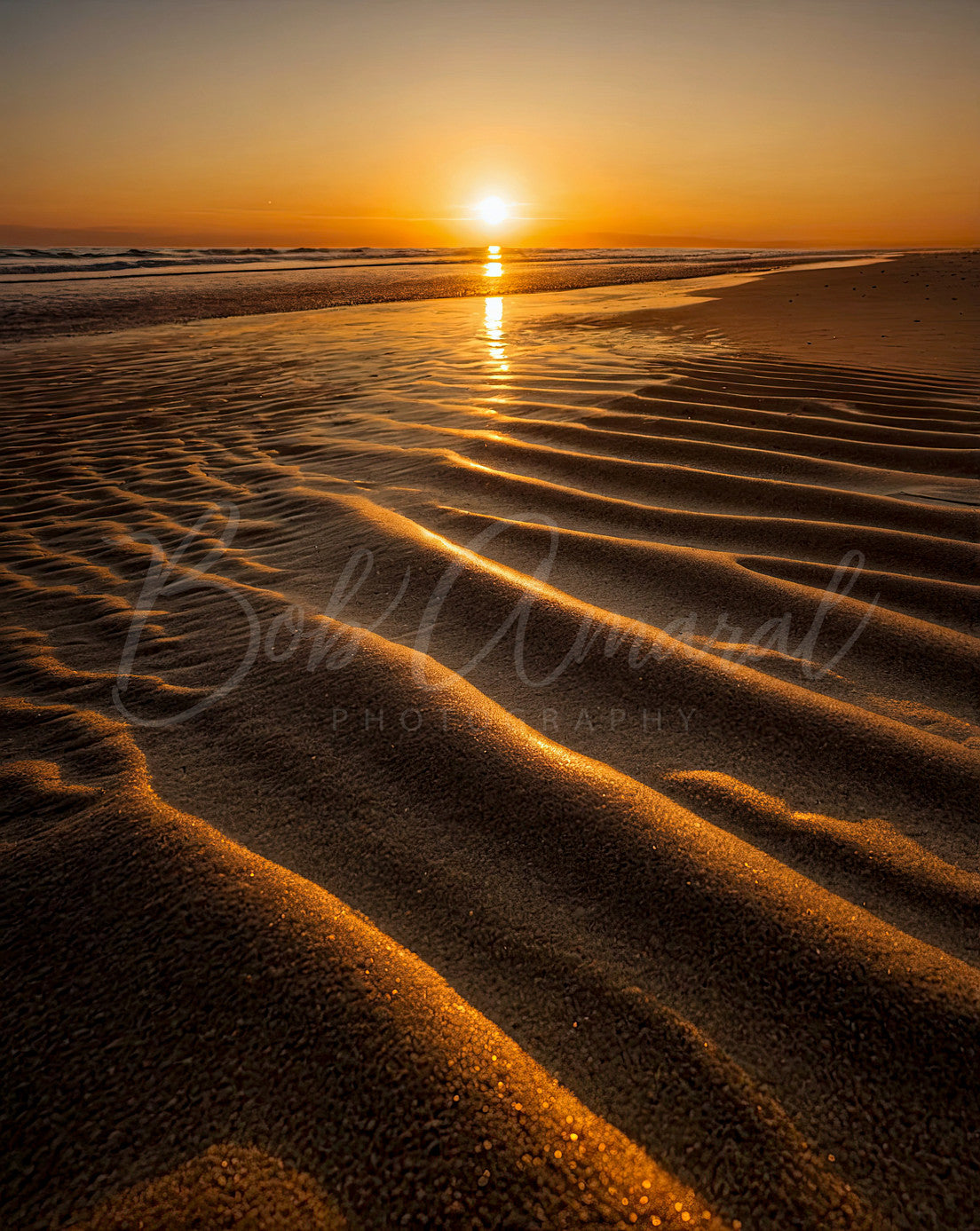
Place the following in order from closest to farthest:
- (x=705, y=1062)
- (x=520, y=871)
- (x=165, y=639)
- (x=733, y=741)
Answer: (x=705, y=1062), (x=520, y=871), (x=733, y=741), (x=165, y=639)

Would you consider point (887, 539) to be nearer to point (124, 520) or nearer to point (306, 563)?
point (306, 563)

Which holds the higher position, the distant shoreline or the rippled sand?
the rippled sand

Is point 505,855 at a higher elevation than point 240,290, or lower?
higher

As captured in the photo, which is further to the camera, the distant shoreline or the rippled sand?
the distant shoreline

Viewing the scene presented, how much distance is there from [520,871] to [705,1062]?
320 mm

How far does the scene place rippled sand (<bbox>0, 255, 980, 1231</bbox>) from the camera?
26.2 inches

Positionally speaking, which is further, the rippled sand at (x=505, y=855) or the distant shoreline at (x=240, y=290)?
the distant shoreline at (x=240, y=290)

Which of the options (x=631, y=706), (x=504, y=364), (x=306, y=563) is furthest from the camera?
(x=504, y=364)

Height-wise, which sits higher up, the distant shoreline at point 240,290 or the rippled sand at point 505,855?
the rippled sand at point 505,855

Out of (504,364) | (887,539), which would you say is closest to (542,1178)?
(887,539)

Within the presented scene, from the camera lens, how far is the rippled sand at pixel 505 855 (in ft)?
2.18

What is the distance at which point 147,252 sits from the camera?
24.4m

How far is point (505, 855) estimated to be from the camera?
100cm

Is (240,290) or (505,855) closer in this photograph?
(505,855)
